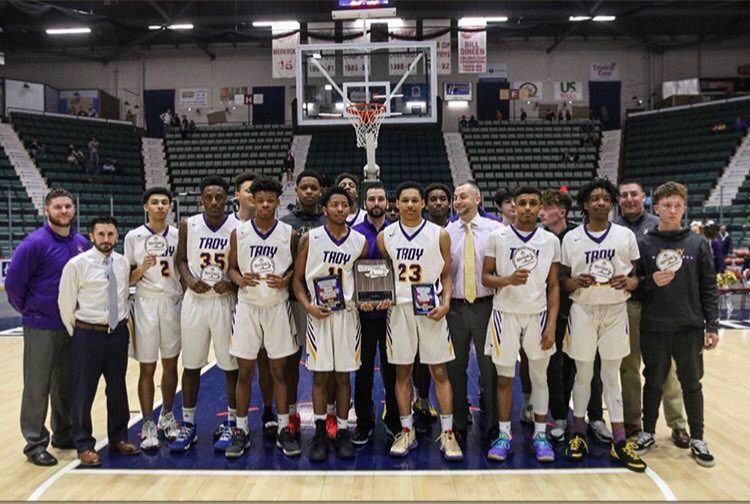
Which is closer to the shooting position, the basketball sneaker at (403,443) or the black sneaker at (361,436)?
the basketball sneaker at (403,443)

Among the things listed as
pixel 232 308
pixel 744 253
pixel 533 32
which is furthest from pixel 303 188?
pixel 533 32

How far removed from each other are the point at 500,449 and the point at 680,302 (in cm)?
153

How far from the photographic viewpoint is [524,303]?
12.5ft

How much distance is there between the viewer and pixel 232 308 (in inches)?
164

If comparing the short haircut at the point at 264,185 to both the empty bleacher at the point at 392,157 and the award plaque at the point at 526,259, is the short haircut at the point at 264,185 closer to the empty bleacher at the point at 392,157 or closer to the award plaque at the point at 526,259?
the award plaque at the point at 526,259

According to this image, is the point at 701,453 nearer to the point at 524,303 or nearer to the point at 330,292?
the point at 524,303

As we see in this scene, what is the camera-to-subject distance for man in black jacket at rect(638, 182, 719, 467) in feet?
12.7

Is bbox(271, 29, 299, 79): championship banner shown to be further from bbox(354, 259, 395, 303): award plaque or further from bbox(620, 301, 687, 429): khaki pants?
bbox(620, 301, 687, 429): khaki pants

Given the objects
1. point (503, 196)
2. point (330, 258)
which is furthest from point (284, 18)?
point (330, 258)

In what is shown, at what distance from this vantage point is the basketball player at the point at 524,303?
12.5 ft

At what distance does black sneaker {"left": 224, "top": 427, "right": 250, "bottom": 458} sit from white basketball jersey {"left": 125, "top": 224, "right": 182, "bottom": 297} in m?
1.07

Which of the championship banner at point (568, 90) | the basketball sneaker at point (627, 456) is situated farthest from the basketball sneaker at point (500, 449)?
the championship banner at point (568, 90)

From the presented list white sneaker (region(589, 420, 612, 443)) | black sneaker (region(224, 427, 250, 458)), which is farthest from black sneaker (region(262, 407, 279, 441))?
white sneaker (region(589, 420, 612, 443))

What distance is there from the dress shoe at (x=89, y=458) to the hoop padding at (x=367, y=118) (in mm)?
8642
